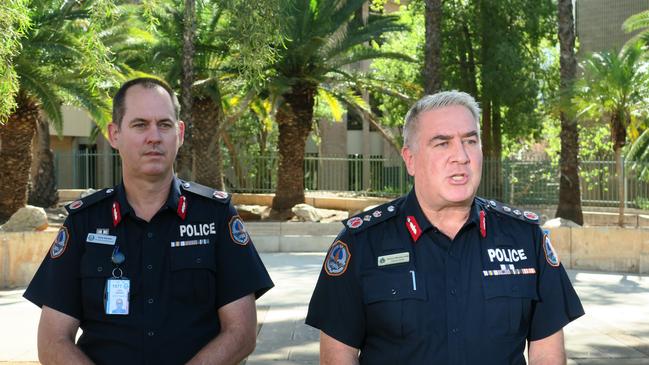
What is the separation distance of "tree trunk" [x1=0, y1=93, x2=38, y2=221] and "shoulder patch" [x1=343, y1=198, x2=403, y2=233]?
16.8m

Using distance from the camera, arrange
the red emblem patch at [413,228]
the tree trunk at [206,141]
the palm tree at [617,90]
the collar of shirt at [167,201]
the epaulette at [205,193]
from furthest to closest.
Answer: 1. the tree trunk at [206,141]
2. the palm tree at [617,90]
3. the epaulette at [205,193]
4. the collar of shirt at [167,201]
5. the red emblem patch at [413,228]

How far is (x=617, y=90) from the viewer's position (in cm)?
1573

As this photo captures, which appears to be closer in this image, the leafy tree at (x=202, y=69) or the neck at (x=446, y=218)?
the neck at (x=446, y=218)

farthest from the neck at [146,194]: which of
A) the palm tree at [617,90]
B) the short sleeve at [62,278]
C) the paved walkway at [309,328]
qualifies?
the palm tree at [617,90]

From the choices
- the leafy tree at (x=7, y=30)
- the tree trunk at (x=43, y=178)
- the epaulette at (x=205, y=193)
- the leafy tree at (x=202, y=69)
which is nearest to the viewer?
the epaulette at (x=205, y=193)

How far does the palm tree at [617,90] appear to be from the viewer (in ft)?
51.4

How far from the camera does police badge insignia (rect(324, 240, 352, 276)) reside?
2814 millimetres

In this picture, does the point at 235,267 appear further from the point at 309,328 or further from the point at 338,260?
the point at 309,328

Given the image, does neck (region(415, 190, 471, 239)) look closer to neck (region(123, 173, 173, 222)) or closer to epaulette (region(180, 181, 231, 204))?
epaulette (region(180, 181, 231, 204))

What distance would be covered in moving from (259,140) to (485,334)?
106 feet

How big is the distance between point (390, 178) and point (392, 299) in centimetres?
2155

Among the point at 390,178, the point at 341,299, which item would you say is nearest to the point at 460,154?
the point at 341,299

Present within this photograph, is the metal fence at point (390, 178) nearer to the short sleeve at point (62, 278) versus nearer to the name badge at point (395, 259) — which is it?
the name badge at point (395, 259)

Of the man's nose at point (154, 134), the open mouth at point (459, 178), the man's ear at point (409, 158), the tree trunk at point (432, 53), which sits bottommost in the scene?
the open mouth at point (459, 178)
